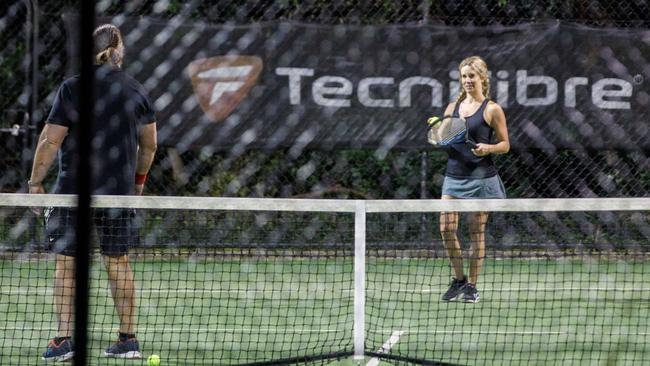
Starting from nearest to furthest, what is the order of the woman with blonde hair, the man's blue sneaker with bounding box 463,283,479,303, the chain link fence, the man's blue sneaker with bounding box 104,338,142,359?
the man's blue sneaker with bounding box 104,338,142,359 → the man's blue sneaker with bounding box 463,283,479,303 → the woman with blonde hair → the chain link fence

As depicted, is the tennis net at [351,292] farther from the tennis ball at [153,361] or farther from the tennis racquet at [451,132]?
the tennis racquet at [451,132]

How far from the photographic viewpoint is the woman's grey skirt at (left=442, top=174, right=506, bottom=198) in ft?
21.1

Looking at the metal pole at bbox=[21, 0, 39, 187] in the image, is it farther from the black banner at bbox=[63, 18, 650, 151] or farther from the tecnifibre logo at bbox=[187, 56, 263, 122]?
the tecnifibre logo at bbox=[187, 56, 263, 122]

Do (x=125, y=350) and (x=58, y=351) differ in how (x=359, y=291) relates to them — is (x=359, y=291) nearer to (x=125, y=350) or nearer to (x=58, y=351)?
(x=125, y=350)

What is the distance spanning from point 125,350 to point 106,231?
1.91 ft

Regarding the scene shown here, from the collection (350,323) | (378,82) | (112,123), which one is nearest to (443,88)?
(378,82)

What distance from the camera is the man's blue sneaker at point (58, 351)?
15.1 ft

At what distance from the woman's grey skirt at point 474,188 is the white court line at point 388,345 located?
1227 millimetres

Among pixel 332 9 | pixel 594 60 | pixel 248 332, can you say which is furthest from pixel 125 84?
pixel 594 60

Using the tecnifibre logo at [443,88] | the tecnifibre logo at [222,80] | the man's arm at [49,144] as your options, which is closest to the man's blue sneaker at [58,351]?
the man's arm at [49,144]

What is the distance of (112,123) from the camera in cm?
484

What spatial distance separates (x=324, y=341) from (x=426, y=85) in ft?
11.2

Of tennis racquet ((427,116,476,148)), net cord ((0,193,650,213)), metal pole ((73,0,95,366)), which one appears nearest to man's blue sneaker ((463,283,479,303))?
tennis racquet ((427,116,476,148))

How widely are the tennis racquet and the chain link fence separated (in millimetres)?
1749
